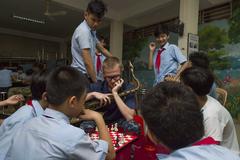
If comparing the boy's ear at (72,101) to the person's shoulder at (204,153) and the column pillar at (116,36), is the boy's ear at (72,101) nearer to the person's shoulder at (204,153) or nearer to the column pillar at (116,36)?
the person's shoulder at (204,153)

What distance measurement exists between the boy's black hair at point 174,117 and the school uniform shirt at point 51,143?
314 millimetres

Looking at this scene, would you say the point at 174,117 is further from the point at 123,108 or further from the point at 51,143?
the point at 123,108

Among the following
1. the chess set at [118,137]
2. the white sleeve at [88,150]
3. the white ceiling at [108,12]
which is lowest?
the chess set at [118,137]

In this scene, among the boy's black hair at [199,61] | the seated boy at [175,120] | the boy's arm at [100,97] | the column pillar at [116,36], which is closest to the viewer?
the seated boy at [175,120]

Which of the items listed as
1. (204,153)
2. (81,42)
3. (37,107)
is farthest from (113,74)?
(204,153)

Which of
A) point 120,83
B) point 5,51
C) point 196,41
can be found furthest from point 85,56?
point 5,51

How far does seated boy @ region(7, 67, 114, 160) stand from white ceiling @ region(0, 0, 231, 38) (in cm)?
544

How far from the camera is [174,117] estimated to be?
0.81m

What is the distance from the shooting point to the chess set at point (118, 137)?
1611mm

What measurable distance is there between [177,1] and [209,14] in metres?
0.81

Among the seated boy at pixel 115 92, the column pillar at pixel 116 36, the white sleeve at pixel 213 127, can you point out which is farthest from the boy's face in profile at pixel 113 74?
the column pillar at pixel 116 36

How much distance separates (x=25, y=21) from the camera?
29.7 feet

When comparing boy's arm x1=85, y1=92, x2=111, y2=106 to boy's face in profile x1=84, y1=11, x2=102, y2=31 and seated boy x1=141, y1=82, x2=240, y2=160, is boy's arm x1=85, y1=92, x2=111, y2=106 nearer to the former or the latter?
boy's face in profile x1=84, y1=11, x2=102, y2=31

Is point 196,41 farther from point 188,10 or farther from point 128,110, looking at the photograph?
point 128,110
